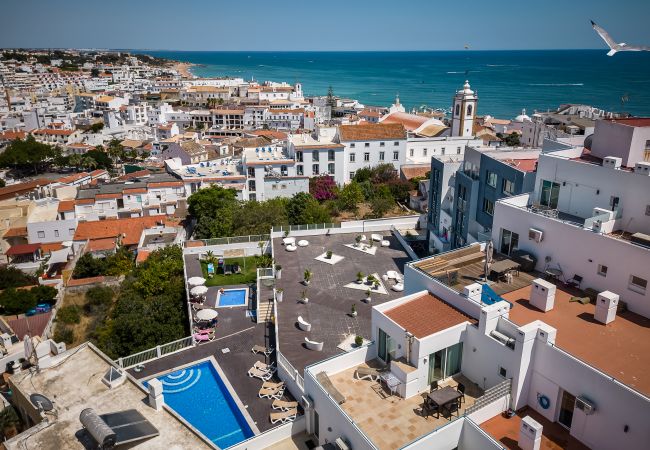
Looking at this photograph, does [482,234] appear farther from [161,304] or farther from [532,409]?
[161,304]

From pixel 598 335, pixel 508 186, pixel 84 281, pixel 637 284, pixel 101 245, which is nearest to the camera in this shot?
pixel 598 335

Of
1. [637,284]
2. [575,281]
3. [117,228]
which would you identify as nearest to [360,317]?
[575,281]

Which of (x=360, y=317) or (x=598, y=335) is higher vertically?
(x=598, y=335)

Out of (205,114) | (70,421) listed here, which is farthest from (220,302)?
(205,114)

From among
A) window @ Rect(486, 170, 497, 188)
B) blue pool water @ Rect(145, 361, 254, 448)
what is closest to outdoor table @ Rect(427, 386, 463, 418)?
blue pool water @ Rect(145, 361, 254, 448)

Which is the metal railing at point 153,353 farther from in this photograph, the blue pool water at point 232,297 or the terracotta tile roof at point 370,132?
the terracotta tile roof at point 370,132

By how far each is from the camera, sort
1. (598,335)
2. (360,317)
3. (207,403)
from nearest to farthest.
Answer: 1. (598,335)
2. (207,403)
3. (360,317)

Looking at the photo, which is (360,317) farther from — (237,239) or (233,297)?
(237,239)
